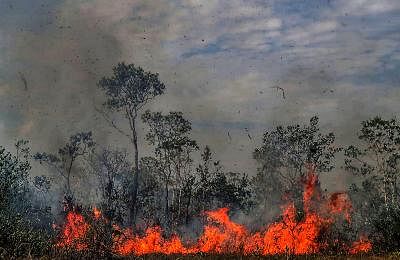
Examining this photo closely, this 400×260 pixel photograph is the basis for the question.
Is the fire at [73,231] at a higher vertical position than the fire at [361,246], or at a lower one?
higher

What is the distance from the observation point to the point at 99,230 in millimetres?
20000

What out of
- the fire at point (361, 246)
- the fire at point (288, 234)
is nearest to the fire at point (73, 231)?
the fire at point (288, 234)

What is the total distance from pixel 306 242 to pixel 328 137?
35269 millimetres

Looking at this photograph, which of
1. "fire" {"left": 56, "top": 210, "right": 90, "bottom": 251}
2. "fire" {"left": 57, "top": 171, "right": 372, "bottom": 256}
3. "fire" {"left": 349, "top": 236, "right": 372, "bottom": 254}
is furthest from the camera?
"fire" {"left": 57, "top": 171, "right": 372, "bottom": 256}

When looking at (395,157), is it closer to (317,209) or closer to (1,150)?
(317,209)

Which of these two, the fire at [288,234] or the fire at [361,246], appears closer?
the fire at [361,246]

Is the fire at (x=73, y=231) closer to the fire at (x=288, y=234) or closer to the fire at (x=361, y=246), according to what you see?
the fire at (x=288, y=234)

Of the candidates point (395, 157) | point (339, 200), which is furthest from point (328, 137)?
point (339, 200)

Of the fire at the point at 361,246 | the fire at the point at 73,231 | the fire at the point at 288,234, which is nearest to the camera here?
the fire at the point at 73,231

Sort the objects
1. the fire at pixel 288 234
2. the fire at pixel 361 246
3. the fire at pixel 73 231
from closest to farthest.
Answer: the fire at pixel 73 231, the fire at pixel 361 246, the fire at pixel 288 234

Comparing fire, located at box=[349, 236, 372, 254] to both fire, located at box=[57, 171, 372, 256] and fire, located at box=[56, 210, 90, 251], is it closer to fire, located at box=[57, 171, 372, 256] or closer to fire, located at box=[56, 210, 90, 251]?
fire, located at box=[57, 171, 372, 256]

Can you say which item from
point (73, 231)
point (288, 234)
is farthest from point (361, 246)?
point (73, 231)

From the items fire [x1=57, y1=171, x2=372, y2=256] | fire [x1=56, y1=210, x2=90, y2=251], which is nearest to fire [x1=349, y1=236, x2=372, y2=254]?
fire [x1=57, y1=171, x2=372, y2=256]

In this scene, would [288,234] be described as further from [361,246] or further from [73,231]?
[73,231]
